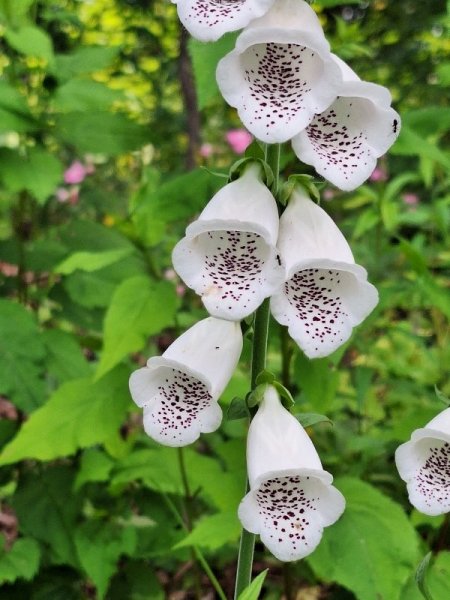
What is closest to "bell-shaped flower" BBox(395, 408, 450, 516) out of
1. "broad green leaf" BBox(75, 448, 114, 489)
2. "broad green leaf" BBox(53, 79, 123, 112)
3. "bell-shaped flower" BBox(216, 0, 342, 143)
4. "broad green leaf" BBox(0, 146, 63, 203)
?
"bell-shaped flower" BBox(216, 0, 342, 143)

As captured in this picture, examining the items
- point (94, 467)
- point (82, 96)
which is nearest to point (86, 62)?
point (82, 96)

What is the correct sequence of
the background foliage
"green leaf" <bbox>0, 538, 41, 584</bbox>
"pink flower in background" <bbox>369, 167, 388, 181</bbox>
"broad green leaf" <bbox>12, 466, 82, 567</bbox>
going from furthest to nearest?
"pink flower in background" <bbox>369, 167, 388, 181</bbox>
"broad green leaf" <bbox>12, 466, 82, 567</bbox>
"green leaf" <bbox>0, 538, 41, 584</bbox>
the background foliage

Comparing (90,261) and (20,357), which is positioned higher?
(90,261)

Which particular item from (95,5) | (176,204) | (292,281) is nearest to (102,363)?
(176,204)

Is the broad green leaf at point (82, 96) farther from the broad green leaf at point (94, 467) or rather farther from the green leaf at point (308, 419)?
the green leaf at point (308, 419)

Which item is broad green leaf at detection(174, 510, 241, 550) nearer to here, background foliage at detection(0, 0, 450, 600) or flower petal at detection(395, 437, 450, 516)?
background foliage at detection(0, 0, 450, 600)

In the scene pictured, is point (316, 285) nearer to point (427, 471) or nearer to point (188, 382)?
point (188, 382)

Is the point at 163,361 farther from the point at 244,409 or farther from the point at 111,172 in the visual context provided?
the point at 111,172
